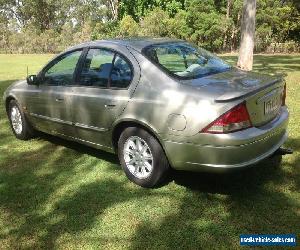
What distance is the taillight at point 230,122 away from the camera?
4.15 meters

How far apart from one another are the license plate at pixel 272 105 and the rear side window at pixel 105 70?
162 centimetres

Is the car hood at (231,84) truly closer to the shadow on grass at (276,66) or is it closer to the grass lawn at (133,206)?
the grass lawn at (133,206)

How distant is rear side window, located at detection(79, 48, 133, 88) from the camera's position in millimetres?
5086

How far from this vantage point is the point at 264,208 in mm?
4414

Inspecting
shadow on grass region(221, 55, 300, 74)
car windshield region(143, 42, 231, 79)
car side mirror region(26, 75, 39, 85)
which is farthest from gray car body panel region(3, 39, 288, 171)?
shadow on grass region(221, 55, 300, 74)

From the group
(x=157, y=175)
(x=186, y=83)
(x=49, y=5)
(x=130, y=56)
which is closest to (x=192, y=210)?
(x=157, y=175)

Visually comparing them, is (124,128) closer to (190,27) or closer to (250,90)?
(250,90)

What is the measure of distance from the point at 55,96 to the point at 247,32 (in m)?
8.95

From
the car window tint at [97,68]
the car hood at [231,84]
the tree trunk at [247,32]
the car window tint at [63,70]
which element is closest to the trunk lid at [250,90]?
the car hood at [231,84]

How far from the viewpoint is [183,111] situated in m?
4.35

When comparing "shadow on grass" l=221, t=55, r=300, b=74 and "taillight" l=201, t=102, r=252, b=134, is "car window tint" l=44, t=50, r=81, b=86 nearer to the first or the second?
"taillight" l=201, t=102, r=252, b=134

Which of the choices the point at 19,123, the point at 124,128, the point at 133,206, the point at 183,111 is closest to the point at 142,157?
the point at 124,128

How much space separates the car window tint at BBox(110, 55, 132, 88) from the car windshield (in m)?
0.29

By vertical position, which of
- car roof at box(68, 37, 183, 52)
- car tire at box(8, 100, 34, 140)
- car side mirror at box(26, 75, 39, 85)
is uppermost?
car roof at box(68, 37, 183, 52)
